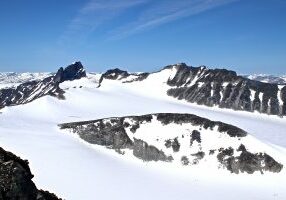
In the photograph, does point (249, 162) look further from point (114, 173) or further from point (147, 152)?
point (114, 173)

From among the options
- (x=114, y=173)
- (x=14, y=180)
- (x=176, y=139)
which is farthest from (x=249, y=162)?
(x=14, y=180)

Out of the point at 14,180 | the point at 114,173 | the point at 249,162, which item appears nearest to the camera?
the point at 14,180

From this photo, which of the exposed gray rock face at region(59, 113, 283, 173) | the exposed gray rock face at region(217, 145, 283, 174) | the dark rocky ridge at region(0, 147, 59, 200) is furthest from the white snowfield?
the dark rocky ridge at region(0, 147, 59, 200)

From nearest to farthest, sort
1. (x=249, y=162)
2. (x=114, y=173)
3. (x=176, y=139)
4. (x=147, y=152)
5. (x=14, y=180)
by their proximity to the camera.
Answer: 1. (x=14, y=180)
2. (x=114, y=173)
3. (x=249, y=162)
4. (x=147, y=152)
5. (x=176, y=139)

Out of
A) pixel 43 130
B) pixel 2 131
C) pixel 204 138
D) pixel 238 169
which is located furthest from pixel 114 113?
pixel 238 169

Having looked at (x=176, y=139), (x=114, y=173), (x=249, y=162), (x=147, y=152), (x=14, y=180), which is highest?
(x=176, y=139)

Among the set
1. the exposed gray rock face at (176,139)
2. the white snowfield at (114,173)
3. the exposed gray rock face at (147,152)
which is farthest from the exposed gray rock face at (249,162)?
the exposed gray rock face at (147,152)

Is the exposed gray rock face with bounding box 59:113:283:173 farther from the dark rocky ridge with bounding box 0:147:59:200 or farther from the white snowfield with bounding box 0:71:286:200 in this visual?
the dark rocky ridge with bounding box 0:147:59:200
